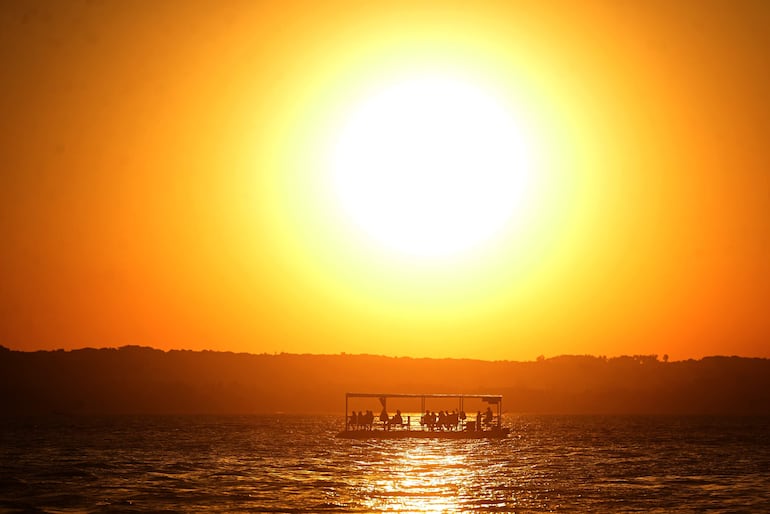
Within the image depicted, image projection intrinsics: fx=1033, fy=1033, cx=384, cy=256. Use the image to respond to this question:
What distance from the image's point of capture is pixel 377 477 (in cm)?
6638

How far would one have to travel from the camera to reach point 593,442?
126 m

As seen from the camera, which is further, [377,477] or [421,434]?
[421,434]

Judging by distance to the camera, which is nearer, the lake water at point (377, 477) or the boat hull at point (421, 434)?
the lake water at point (377, 477)

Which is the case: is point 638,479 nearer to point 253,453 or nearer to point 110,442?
point 253,453

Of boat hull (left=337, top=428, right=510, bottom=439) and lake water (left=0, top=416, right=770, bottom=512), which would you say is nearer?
lake water (left=0, top=416, right=770, bottom=512)

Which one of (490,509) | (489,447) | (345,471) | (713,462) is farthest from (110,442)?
(490,509)

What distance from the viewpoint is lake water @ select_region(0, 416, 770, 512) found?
53656 millimetres

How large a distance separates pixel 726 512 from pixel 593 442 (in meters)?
74.9

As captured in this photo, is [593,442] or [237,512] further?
[593,442]

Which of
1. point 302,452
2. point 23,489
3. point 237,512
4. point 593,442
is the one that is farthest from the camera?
point 593,442

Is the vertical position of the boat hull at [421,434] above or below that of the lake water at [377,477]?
above

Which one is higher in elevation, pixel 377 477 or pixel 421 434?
pixel 421 434

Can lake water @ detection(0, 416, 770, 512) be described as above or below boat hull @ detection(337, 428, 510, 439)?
below

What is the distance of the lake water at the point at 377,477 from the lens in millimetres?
53656
